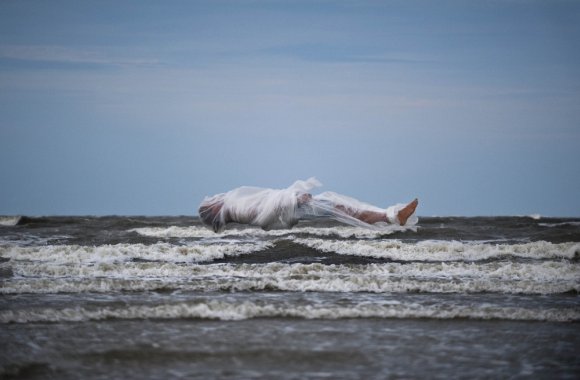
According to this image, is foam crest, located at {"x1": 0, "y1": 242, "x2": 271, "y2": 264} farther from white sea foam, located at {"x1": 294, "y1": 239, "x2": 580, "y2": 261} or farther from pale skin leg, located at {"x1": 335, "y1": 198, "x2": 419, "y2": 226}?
pale skin leg, located at {"x1": 335, "y1": 198, "x2": 419, "y2": 226}

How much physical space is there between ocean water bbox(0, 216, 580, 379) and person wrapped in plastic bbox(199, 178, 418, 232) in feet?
2.41

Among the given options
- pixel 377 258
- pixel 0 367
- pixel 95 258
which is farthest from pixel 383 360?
pixel 95 258

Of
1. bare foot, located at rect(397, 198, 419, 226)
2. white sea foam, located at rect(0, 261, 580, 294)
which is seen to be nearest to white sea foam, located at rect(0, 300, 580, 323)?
white sea foam, located at rect(0, 261, 580, 294)

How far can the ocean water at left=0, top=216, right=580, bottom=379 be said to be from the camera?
4836mm

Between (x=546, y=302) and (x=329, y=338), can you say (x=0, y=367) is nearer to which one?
(x=329, y=338)

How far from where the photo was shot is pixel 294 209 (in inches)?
344

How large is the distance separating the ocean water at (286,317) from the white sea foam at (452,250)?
122mm

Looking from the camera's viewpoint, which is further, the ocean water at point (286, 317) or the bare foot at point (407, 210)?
the bare foot at point (407, 210)

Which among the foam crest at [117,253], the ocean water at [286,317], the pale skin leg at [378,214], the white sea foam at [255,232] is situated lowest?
the ocean water at [286,317]

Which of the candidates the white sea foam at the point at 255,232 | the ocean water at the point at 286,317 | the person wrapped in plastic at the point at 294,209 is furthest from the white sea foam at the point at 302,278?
the white sea foam at the point at 255,232

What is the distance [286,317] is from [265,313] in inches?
8.8

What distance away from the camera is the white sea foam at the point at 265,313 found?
6.51m

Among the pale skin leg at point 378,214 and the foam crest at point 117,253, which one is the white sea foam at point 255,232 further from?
the pale skin leg at point 378,214

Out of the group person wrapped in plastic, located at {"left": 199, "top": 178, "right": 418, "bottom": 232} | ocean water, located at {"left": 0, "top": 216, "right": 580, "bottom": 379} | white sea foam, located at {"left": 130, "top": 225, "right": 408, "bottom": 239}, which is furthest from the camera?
white sea foam, located at {"left": 130, "top": 225, "right": 408, "bottom": 239}
